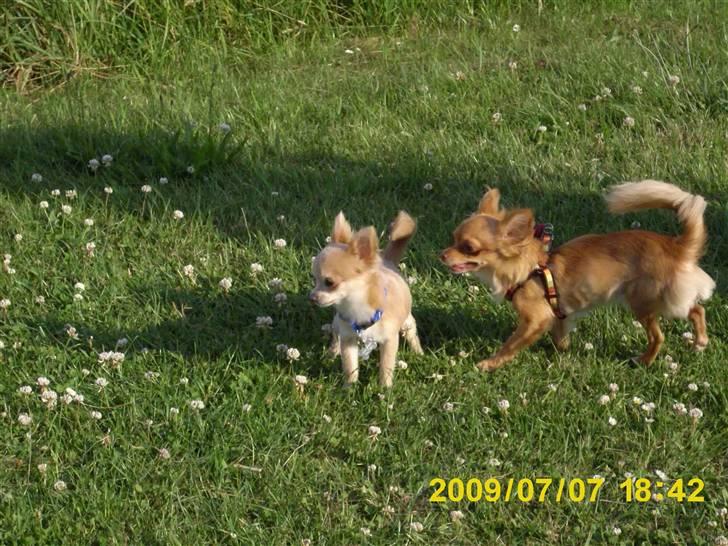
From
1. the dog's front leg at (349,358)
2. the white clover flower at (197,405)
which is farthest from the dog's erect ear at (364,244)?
the white clover flower at (197,405)

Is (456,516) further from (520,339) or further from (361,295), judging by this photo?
(520,339)

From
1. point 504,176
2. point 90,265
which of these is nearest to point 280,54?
point 504,176

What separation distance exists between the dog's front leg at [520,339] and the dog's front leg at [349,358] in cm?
59

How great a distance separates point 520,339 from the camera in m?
4.86

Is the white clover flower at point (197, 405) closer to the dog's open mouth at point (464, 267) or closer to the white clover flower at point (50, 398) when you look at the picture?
the white clover flower at point (50, 398)

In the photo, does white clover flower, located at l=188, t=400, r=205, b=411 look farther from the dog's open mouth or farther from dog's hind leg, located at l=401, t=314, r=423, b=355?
the dog's open mouth

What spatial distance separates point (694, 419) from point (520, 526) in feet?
3.15

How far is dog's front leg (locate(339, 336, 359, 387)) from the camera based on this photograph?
15.2 ft

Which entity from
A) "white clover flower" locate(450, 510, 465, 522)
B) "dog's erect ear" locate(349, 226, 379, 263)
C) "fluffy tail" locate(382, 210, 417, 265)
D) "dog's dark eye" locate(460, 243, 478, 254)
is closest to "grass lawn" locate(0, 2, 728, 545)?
"white clover flower" locate(450, 510, 465, 522)

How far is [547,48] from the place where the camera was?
26.7 feet

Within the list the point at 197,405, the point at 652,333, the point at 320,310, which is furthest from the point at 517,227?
the point at 197,405

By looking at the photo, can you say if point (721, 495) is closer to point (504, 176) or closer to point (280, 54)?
point (504, 176)
